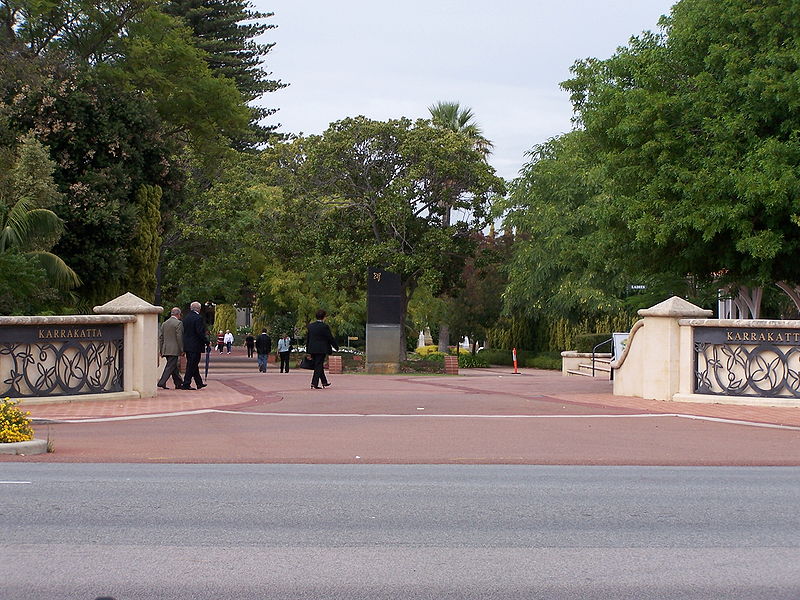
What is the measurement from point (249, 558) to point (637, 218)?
742 inches

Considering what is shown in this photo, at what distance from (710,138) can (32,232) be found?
52.2 ft

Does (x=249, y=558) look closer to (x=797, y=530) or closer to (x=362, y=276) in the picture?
(x=797, y=530)

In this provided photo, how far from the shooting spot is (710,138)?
23.5 meters

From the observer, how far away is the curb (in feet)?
41.2

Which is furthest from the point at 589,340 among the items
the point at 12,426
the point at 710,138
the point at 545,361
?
the point at 12,426

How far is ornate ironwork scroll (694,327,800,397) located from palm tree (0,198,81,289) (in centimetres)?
1488

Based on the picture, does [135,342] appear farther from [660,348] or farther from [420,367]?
[420,367]

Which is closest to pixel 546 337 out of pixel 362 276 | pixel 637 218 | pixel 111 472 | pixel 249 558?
pixel 362 276

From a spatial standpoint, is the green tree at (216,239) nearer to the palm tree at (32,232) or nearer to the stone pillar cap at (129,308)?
the palm tree at (32,232)

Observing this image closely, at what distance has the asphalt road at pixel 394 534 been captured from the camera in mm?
6367

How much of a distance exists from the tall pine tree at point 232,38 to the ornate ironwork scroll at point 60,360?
44.0 meters

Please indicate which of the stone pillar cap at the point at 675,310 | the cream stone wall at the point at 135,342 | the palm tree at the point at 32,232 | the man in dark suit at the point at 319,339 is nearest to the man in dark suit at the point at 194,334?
the cream stone wall at the point at 135,342

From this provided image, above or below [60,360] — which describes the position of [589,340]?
above

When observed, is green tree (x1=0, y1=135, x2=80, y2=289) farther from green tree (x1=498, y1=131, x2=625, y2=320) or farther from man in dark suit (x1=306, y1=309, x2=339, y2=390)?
green tree (x1=498, y1=131, x2=625, y2=320)
